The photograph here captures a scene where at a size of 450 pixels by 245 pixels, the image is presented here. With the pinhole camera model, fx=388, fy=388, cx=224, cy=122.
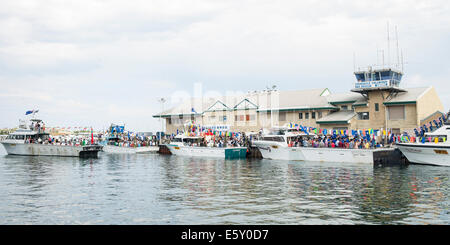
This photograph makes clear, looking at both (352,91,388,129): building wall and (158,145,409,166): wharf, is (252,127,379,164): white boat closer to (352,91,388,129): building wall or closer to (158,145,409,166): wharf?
(158,145,409,166): wharf

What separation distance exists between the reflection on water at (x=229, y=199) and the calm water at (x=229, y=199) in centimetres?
4

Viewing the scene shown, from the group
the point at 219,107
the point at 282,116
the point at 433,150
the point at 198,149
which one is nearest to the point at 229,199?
the point at 433,150

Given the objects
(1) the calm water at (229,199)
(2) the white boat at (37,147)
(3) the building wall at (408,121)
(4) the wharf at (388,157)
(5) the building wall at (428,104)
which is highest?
(5) the building wall at (428,104)

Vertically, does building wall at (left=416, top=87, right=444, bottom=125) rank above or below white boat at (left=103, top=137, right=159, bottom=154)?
above

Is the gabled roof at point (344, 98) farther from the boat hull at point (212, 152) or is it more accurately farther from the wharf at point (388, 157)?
the boat hull at point (212, 152)

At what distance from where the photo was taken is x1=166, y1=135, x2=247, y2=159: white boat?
53.4 meters

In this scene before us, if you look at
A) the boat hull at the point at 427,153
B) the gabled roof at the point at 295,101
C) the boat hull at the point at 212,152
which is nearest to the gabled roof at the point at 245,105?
the gabled roof at the point at 295,101

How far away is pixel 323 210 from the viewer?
17.7 metres

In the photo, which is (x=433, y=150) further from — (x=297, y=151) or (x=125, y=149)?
(x=125, y=149)

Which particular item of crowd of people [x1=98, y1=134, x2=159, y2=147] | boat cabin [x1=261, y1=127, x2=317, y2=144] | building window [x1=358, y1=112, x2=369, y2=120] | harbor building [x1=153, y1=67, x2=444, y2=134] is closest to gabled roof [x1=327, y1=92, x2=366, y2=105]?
harbor building [x1=153, y1=67, x2=444, y2=134]

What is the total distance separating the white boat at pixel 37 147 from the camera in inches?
2223

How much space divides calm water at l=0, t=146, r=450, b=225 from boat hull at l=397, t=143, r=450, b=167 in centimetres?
602

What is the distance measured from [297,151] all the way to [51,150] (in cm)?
3688
